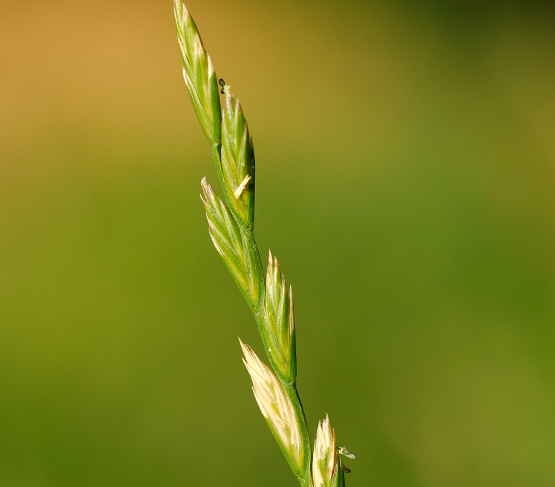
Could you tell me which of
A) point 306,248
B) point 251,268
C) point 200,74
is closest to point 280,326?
point 251,268

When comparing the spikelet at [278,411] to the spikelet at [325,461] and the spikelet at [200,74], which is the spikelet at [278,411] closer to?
the spikelet at [325,461]

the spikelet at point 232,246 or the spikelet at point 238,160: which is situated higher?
the spikelet at point 238,160

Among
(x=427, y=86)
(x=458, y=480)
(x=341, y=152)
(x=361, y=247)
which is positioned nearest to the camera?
(x=458, y=480)

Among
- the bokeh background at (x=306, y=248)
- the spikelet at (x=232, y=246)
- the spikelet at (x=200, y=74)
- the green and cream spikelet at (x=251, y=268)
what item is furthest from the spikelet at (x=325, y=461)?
the bokeh background at (x=306, y=248)

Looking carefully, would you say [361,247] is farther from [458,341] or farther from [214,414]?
[214,414]

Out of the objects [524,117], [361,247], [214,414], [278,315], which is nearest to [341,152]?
[361,247]

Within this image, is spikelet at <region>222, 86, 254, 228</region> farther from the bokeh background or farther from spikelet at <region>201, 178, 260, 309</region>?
the bokeh background
